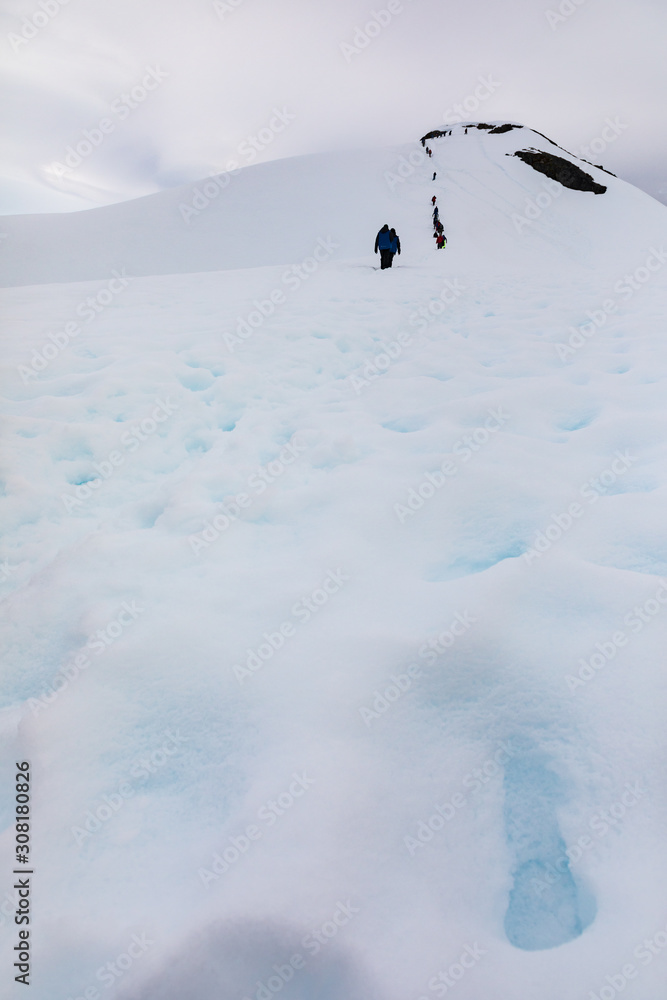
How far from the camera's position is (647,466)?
311cm

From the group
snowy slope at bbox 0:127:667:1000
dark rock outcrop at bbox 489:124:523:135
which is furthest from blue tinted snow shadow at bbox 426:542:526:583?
dark rock outcrop at bbox 489:124:523:135

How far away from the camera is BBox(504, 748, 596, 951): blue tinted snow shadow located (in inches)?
51.7

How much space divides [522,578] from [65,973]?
1874mm

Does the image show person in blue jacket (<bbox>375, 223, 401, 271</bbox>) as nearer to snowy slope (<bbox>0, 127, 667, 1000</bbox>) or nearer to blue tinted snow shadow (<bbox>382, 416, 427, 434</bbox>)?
snowy slope (<bbox>0, 127, 667, 1000</bbox>)
